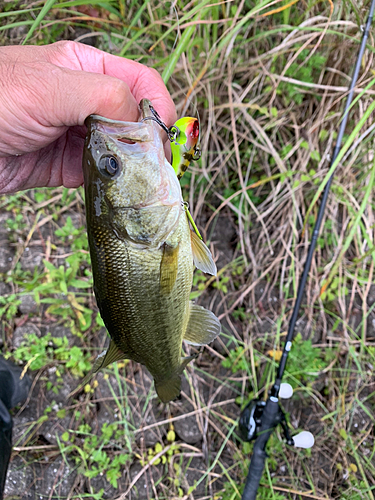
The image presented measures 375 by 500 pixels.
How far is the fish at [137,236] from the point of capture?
127 centimetres

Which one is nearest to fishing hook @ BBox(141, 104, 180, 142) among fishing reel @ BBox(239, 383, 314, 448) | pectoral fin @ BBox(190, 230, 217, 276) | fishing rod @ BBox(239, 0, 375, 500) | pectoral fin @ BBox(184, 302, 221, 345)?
pectoral fin @ BBox(190, 230, 217, 276)

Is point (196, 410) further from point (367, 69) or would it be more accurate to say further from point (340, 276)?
point (367, 69)

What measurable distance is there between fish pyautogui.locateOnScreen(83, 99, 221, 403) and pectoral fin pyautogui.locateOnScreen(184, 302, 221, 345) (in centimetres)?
17

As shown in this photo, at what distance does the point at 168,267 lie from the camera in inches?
54.2

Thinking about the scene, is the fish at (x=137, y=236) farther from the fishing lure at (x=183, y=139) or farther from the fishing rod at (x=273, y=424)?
the fishing rod at (x=273, y=424)

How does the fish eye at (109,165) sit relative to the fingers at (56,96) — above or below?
below

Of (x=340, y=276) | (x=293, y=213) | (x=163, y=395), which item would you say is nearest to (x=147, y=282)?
(x=163, y=395)

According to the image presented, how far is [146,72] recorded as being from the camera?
5.34 ft

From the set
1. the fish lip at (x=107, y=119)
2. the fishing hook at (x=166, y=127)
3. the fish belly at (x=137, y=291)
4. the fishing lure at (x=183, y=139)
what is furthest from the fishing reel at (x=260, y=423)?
the fish lip at (x=107, y=119)

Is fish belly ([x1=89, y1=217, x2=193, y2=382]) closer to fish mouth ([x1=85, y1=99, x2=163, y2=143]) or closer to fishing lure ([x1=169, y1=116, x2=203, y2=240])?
fishing lure ([x1=169, y1=116, x2=203, y2=240])

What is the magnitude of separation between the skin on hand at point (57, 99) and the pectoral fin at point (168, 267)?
61cm

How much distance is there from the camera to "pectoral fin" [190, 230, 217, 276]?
1471 mm

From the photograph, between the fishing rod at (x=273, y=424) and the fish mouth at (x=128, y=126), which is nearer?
the fish mouth at (x=128, y=126)

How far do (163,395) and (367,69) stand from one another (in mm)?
2645
